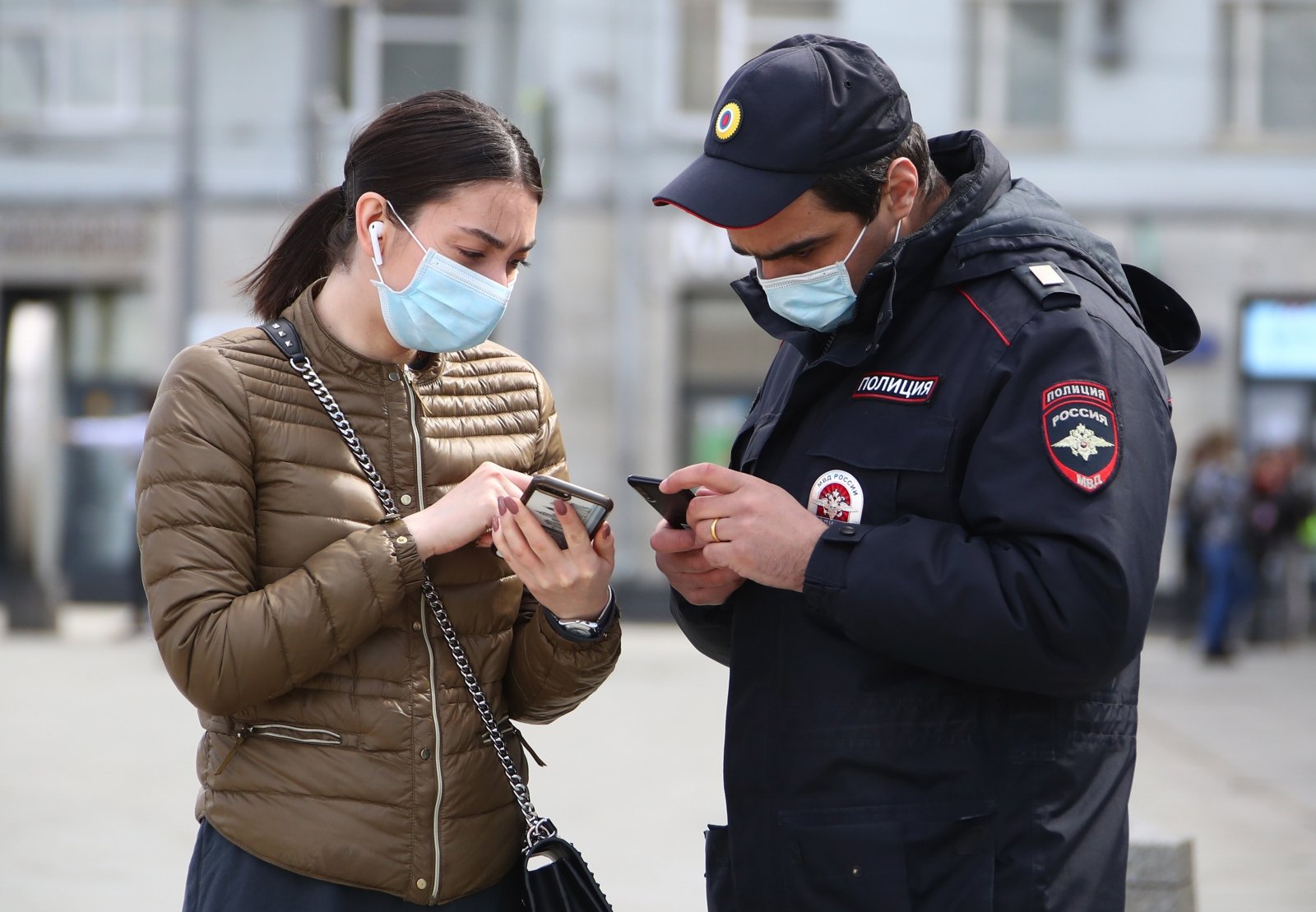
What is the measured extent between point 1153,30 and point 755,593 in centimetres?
1552

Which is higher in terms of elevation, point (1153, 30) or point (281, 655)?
point (1153, 30)

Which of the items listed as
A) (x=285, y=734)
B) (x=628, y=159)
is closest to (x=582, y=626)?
(x=285, y=734)

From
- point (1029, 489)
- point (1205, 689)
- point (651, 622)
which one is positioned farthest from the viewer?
point (651, 622)

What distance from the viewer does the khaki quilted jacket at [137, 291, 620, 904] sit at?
2.29 meters

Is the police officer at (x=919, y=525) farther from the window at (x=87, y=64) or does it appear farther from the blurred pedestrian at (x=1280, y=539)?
the window at (x=87, y=64)

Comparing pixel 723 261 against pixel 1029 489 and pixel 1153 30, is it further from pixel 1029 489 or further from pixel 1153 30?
pixel 1029 489

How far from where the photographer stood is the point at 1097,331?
2131mm

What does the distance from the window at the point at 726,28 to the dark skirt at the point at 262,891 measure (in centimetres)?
1501

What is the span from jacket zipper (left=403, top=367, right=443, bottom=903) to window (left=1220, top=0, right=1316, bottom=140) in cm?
1587

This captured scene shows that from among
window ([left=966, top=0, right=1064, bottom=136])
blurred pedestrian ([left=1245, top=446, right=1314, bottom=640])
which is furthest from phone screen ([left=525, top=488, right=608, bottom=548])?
window ([left=966, top=0, right=1064, bottom=136])

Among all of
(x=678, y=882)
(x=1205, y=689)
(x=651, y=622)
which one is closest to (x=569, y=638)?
(x=678, y=882)

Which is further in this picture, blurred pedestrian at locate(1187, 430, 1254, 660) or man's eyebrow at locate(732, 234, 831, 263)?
blurred pedestrian at locate(1187, 430, 1254, 660)

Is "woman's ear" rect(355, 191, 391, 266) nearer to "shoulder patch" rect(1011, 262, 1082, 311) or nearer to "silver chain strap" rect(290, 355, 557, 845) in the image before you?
"silver chain strap" rect(290, 355, 557, 845)

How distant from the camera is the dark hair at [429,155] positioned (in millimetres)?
2482
